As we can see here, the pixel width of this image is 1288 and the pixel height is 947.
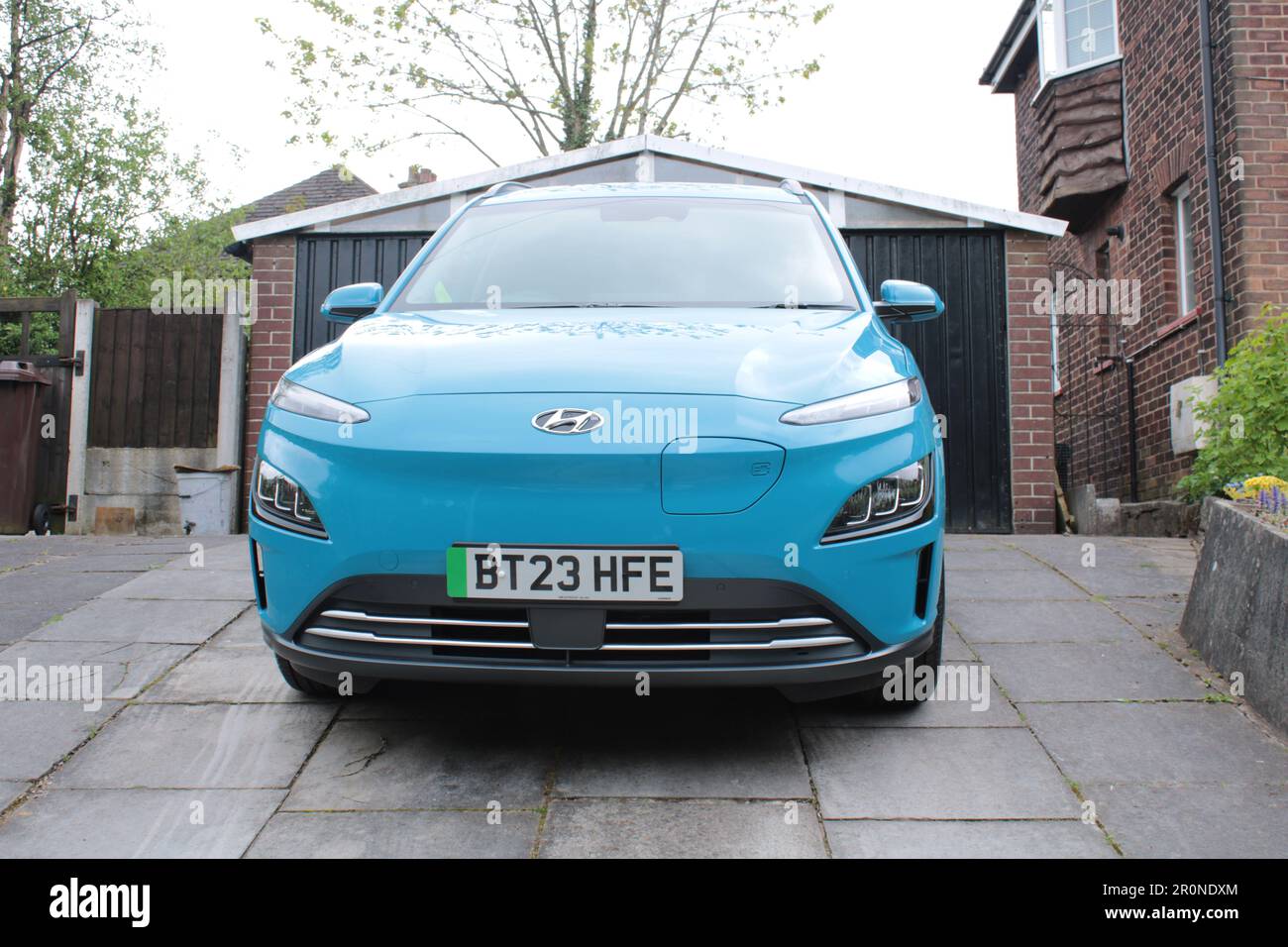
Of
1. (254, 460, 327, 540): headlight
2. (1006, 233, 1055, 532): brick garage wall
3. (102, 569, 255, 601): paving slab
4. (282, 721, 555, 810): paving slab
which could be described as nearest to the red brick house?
(1006, 233, 1055, 532): brick garage wall

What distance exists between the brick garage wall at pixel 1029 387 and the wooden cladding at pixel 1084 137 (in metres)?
4.24

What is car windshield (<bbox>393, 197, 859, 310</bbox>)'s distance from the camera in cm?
358

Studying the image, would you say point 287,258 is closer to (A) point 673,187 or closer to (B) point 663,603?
(A) point 673,187

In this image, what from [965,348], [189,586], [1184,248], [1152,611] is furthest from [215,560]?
[1184,248]

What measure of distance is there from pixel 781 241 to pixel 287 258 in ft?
20.5

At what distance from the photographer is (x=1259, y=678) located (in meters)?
3.32

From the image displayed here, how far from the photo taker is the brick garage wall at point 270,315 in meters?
8.91

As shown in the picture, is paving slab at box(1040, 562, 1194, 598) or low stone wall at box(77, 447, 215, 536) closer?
paving slab at box(1040, 562, 1194, 598)

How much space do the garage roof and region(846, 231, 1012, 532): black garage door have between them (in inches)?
6.4

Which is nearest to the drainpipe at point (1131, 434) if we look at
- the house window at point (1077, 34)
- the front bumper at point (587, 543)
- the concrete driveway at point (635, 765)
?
the house window at point (1077, 34)

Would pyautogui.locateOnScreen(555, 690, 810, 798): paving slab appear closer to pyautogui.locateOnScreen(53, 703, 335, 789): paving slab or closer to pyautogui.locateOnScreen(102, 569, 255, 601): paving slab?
pyautogui.locateOnScreen(53, 703, 335, 789): paving slab

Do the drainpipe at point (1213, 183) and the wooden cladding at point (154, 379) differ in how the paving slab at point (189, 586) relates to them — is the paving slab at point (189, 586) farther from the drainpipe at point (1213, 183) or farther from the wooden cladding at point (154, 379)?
the drainpipe at point (1213, 183)

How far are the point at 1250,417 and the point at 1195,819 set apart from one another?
473 centimetres
